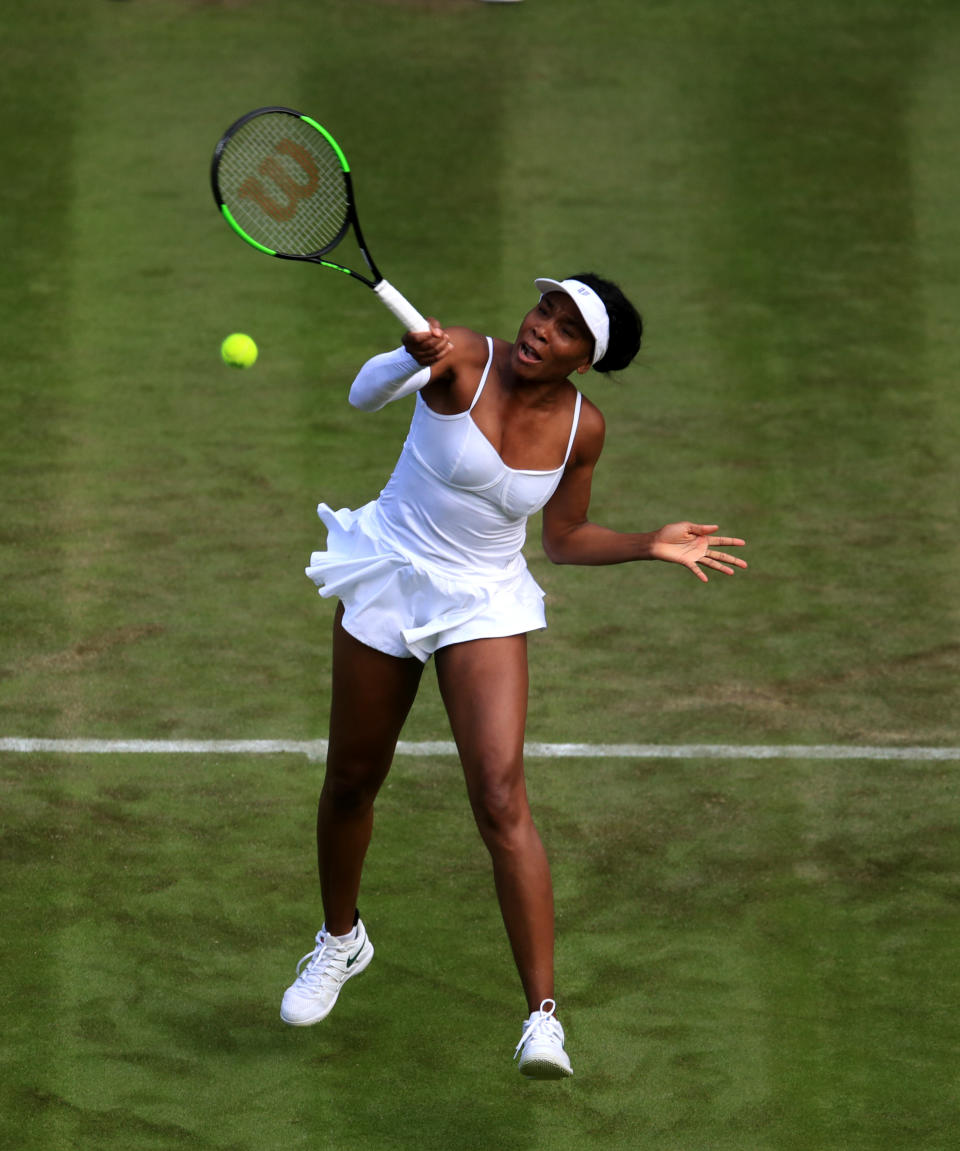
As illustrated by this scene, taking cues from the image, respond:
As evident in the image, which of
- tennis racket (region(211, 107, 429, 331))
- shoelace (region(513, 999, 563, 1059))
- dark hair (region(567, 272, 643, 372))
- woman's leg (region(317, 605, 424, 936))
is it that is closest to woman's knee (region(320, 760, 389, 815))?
woman's leg (region(317, 605, 424, 936))

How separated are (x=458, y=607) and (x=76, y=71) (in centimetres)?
874

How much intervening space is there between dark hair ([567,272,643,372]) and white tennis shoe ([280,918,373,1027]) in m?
1.84

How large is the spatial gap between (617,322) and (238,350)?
1.97 metres

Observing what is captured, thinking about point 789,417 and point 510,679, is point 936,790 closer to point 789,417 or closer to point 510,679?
point 510,679

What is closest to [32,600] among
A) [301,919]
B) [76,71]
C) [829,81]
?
[301,919]

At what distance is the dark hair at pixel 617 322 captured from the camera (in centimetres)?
515

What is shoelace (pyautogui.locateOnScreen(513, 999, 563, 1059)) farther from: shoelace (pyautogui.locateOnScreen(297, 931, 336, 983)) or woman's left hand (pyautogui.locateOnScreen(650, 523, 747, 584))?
woman's left hand (pyautogui.locateOnScreen(650, 523, 747, 584))

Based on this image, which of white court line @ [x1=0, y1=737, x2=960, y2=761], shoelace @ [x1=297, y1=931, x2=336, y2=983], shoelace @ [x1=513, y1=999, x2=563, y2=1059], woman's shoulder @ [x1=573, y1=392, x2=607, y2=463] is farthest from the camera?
white court line @ [x1=0, y1=737, x2=960, y2=761]

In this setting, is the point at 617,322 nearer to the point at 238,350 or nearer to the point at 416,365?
the point at 416,365

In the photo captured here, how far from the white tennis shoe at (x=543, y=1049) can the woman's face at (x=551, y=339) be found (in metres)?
1.70

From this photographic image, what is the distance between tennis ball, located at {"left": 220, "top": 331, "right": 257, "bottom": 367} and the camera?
6621 mm

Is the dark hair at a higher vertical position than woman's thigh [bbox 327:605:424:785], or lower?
higher

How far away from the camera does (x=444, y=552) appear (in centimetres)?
524

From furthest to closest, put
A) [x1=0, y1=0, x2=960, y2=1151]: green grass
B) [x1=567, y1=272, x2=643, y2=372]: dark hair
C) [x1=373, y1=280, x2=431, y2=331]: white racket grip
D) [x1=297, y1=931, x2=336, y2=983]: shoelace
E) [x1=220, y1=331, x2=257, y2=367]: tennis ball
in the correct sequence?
[x1=220, y1=331, x2=257, y2=367]: tennis ball
[x1=297, y1=931, x2=336, y2=983]: shoelace
[x1=0, y1=0, x2=960, y2=1151]: green grass
[x1=567, y1=272, x2=643, y2=372]: dark hair
[x1=373, y1=280, x2=431, y2=331]: white racket grip
